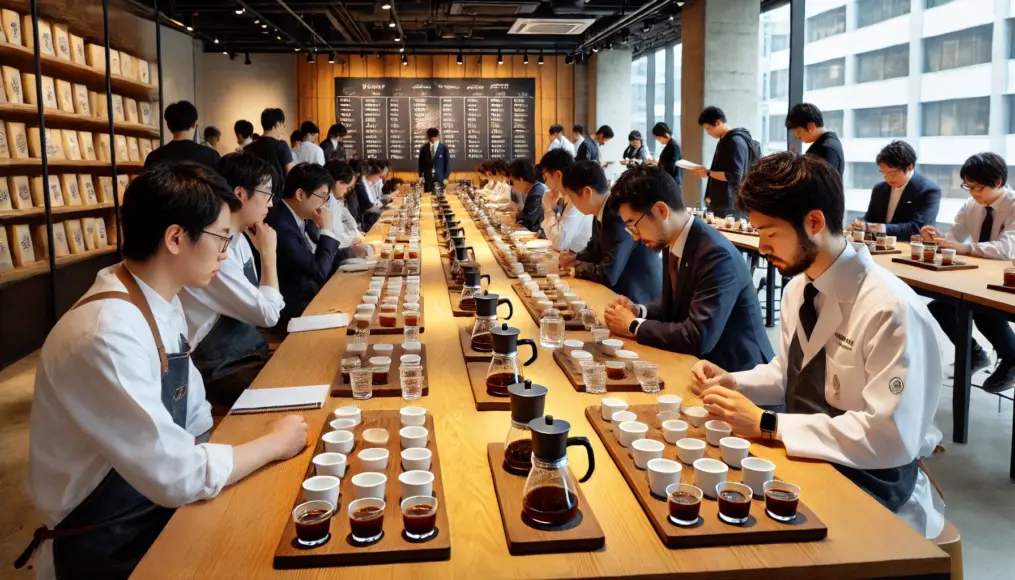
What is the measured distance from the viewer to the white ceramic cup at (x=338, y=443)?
1.84 metres

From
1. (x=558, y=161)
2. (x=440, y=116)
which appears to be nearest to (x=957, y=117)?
(x=558, y=161)

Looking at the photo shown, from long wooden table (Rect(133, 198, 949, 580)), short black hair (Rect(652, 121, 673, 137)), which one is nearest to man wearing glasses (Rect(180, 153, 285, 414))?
long wooden table (Rect(133, 198, 949, 580))

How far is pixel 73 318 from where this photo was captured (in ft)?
5.86

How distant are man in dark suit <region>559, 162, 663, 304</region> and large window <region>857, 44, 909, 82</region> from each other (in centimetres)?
456

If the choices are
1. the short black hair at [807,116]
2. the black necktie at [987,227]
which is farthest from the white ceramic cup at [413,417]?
the short black hair at [807,116]

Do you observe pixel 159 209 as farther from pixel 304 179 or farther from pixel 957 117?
pixel 957 117

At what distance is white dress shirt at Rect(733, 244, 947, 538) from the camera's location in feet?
6.12

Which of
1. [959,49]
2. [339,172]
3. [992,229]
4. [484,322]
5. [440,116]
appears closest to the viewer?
[484,322]

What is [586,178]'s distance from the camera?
191 inches

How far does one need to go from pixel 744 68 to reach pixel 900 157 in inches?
190

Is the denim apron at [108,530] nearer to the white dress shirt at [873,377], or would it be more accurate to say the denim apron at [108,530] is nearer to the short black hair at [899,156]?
the white dress shirt at [873,377]

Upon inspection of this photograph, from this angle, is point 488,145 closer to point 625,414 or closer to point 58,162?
point 58,162

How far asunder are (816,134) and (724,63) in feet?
13.1

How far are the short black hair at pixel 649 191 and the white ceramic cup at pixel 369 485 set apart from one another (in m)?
1.84
